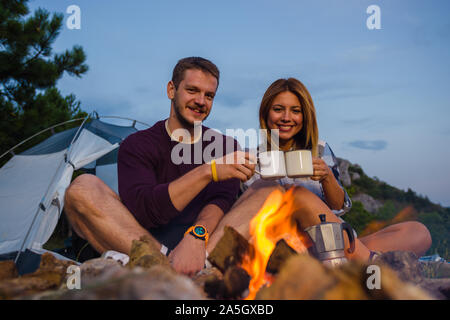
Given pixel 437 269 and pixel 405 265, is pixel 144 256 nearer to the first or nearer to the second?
pixel 405 265

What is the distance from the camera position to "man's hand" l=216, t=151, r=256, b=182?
1986mm

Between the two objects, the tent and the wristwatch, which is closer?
the wristwatch

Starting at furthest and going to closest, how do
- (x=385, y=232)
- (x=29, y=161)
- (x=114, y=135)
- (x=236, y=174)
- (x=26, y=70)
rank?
1. (x=26, y=70)
2. (x=114, y=135)
3. (x=29, y=161)
4. (x=385, y=232)
5. (x=236, y=174)

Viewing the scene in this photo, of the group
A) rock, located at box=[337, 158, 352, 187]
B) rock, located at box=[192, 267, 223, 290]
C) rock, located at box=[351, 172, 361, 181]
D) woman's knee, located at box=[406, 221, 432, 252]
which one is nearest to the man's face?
rock, located at box=[192, 267, 223, 290]

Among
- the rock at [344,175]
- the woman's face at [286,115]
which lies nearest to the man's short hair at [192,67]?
the woman's face at [286,115]

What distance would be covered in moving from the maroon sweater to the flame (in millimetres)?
558

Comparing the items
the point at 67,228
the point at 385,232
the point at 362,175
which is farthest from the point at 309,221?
the point at 362,175

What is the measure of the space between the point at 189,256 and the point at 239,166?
0.60 metres

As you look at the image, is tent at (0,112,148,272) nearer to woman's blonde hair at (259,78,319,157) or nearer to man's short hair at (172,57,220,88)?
man's short hair at (172,57,220,88)

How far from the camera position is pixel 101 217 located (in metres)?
2.22

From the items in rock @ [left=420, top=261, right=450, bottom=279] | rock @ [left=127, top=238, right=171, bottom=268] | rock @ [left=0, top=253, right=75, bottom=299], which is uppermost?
rock @ [left=127, top=238, right=171, bottom=268]

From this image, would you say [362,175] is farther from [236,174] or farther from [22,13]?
[236,174]
